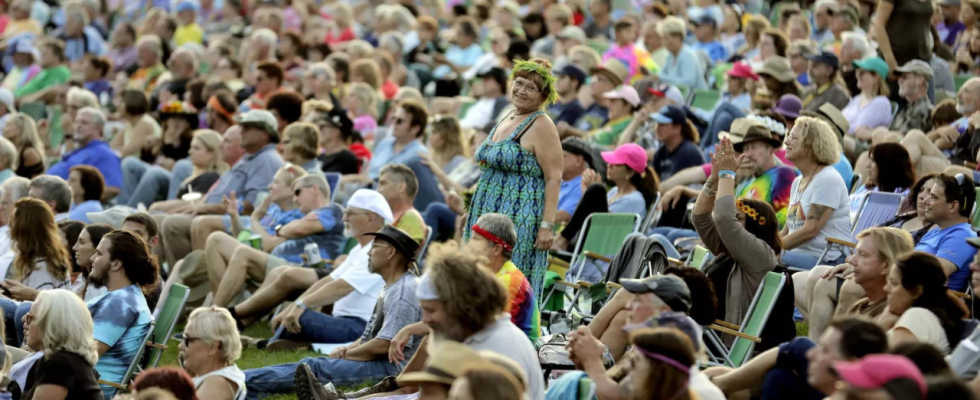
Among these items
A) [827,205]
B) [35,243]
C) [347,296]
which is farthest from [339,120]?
[827,205]

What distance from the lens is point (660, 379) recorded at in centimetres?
468

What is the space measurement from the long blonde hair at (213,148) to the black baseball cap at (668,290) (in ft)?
22.3

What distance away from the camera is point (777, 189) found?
8.92 metres

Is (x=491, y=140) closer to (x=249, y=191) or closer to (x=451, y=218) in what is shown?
(x=451, y=218)

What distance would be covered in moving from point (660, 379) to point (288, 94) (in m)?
8.65

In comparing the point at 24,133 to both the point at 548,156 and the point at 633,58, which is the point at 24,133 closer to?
the point at 633,58

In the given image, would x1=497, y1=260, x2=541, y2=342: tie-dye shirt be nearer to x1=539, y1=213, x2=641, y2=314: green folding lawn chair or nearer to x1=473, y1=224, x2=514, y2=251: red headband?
x1=473, y1=224, x2=514, y2=251: red headband

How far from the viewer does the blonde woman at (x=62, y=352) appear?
5.88 metres

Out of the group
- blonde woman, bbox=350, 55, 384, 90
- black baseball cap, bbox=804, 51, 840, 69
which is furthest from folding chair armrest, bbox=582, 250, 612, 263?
blonde woman, bbox=350, 55, 384, 90

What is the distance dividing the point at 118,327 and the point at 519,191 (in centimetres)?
230

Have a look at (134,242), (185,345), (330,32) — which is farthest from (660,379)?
(330,32)

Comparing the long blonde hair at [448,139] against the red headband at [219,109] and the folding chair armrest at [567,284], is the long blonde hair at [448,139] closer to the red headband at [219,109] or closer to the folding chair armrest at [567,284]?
the red headband at [219,109]

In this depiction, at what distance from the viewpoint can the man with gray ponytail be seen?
654 cm

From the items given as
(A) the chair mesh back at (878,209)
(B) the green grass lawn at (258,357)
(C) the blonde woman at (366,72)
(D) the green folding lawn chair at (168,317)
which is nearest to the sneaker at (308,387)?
(D) the green folding lawn chair at (168,317)
